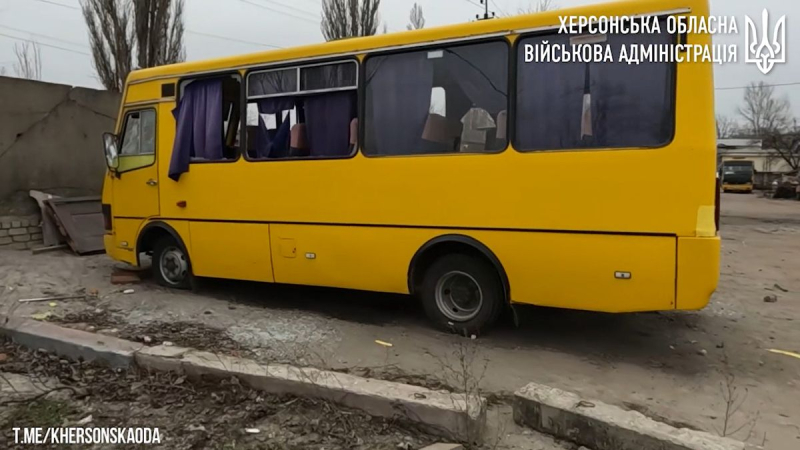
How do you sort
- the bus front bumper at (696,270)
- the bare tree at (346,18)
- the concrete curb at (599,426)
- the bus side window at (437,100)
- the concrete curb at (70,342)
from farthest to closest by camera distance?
the bare tree at (346,18) < the bus side window at (437,100) < the concrete curb at (70,342) < the bus front bumper at (696,270) < the concrete curb at (599,426)

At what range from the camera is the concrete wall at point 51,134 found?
33.1 feet

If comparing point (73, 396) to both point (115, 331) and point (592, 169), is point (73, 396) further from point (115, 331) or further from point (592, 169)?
point (592, 169)

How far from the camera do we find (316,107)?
20.4ft

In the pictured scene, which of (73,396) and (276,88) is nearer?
(73,396)

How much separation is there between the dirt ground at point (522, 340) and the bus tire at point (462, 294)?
0.62 ft

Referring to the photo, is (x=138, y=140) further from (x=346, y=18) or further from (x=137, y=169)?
(x=346, y=18)

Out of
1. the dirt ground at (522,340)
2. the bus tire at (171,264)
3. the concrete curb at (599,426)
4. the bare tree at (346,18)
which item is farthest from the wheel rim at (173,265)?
the bare tree at (346,18)

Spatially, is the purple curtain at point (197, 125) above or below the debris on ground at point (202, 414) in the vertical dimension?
above

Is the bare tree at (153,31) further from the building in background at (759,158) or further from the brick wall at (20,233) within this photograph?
the building in background at (759,158)

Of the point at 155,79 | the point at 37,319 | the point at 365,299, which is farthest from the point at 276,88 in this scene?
the point at 37,319

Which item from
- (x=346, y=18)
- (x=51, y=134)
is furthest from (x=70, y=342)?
(x=346, y=18)

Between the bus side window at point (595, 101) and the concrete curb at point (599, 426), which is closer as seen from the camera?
the concrete curb at point (599, 426)

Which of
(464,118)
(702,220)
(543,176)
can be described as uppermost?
(464,118)

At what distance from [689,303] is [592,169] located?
125 cm
